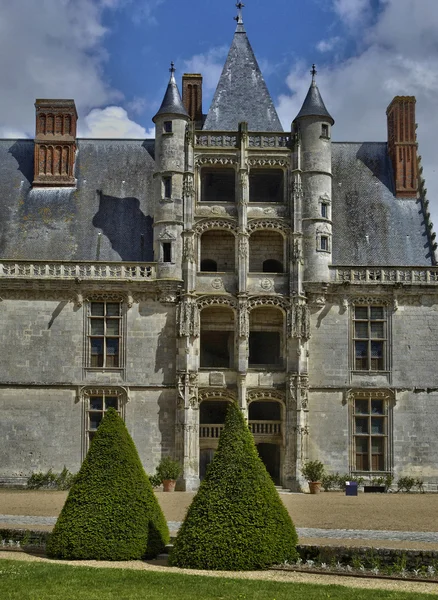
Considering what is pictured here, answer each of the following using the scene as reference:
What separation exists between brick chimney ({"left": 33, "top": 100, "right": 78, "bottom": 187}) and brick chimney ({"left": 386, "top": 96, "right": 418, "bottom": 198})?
42.0ft

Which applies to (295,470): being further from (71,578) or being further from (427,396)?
(71,578)

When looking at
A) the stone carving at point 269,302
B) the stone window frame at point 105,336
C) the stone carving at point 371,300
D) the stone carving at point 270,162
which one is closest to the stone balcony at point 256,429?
→ the stone window frame at point 105,336

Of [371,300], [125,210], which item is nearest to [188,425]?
[371,300]

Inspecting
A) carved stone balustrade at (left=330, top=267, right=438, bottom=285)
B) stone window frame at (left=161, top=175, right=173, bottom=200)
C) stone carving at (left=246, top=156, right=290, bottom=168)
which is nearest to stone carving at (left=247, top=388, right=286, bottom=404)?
carved stone balustrade at (left=330, top=267, right=438, bottom=285)

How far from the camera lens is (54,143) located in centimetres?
3819

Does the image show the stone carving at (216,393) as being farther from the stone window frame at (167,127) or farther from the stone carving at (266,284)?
the stone window frame at (167,127)

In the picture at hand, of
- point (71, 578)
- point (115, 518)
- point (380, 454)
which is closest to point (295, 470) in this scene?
point (380, 454)

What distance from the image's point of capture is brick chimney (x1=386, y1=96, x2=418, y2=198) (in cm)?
3806

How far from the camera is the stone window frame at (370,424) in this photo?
34625 millimetres

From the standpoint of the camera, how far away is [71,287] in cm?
3491

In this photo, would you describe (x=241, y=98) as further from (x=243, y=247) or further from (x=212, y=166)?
(x=243, y=247)

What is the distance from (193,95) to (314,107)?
5.99 meters

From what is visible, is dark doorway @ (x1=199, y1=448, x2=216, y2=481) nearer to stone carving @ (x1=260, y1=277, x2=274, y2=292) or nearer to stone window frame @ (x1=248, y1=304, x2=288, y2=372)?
stone window frame @ (x1=248, y1=304, x2=288, y2=372)

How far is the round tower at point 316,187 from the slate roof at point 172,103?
4.36 metres
